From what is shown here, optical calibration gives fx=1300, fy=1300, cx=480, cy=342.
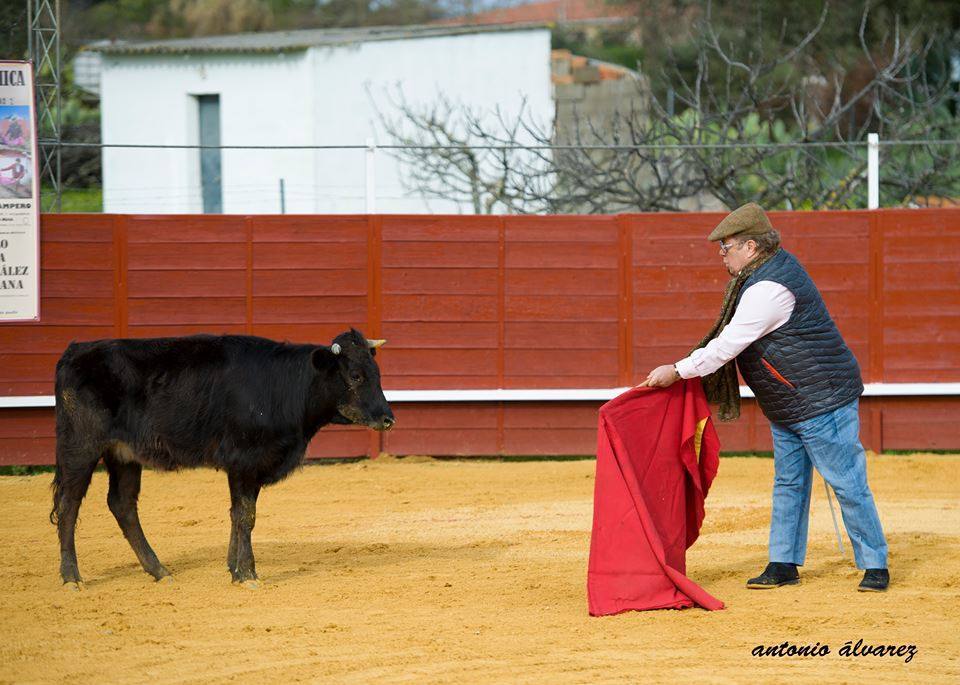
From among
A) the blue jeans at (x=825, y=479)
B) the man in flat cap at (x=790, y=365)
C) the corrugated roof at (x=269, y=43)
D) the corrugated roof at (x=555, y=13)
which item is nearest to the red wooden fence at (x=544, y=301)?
the blue jeans at (x=825, y=479)

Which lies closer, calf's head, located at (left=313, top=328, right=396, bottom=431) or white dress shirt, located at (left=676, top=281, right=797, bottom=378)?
white dress shirt, located at (left=676, top=281, right=797, bottom=378)

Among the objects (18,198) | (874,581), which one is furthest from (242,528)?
(18,198)

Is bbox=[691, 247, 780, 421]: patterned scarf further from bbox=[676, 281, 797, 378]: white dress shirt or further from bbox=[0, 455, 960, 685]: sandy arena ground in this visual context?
bbox=[0, 455, 960, 685]: sandy arena ground

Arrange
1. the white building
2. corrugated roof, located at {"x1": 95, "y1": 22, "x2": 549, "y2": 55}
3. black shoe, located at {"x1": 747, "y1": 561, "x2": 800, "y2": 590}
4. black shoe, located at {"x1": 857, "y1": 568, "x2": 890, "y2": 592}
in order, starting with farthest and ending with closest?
corrugated roof, located at {"x1": 95, "y1": 22, "x2": 549, "y2": 55} < the white building < black shoe, located at {"x1": 747, "y1": 561, "x2": 800, "y2": 590} < black shoe, located at {"x1": 857, "y1": 568, "x2": 890, "y2": 592}

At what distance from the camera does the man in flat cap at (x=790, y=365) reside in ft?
18.5

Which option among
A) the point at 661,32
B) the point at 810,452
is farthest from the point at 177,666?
the point at 661,32

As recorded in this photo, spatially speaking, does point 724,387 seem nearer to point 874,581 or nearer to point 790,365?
point 790,365

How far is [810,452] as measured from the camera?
583 centimetres

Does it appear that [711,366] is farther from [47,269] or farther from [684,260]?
[47,269]

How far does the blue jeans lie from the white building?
477 inches

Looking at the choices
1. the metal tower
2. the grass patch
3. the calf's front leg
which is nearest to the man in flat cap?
the calf's front leg

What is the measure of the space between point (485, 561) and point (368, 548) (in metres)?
0.76

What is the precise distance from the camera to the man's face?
573 cm

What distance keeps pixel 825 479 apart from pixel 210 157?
15.0 meters
